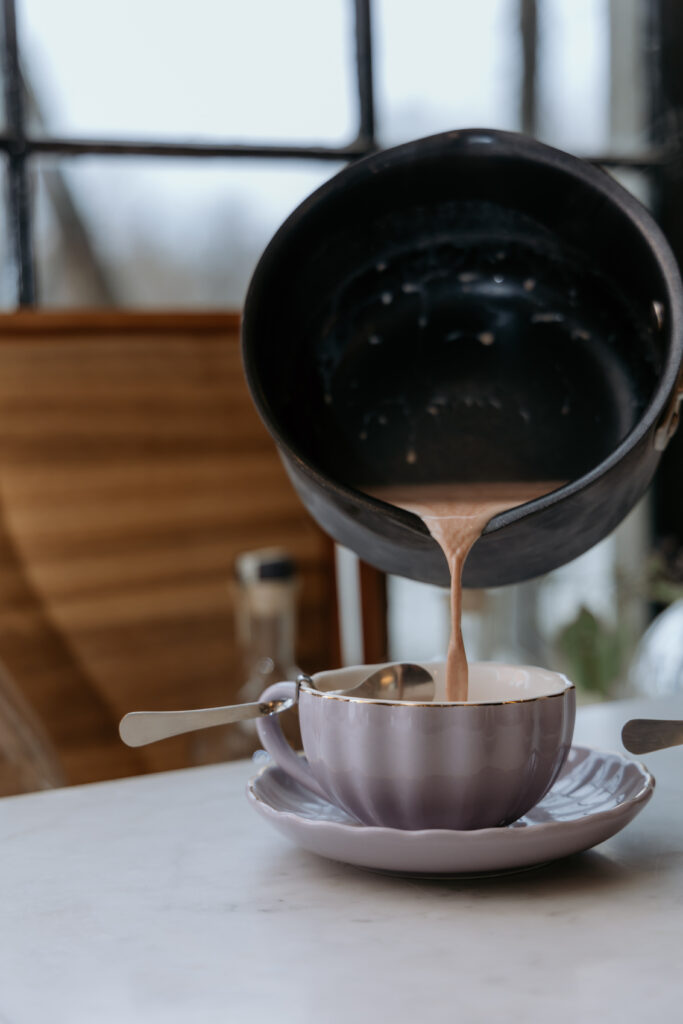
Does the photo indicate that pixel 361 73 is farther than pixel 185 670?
Yes

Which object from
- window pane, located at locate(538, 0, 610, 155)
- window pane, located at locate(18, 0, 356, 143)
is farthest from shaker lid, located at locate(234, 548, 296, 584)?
window pane, located at locate(538, 0, 610, 155)

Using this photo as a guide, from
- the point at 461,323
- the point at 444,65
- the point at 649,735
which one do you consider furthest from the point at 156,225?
the point at 649,735

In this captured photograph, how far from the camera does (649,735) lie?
50 centimetres

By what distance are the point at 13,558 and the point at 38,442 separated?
0.17 m

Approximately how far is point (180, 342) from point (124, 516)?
11.1 inches

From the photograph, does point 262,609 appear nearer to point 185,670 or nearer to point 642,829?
point 185,670

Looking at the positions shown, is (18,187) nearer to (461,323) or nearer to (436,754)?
(461,323)

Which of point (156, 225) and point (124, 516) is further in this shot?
point (156, 225)

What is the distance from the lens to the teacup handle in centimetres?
53

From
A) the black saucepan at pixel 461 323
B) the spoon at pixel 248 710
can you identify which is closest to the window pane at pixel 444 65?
the black saucepan at pixel 461 323

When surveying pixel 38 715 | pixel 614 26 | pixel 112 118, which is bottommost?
pixel 38 715

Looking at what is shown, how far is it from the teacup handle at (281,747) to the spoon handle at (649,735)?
146 millimetres

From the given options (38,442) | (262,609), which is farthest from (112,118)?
(262,609)

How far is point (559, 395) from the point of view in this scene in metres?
0.66
